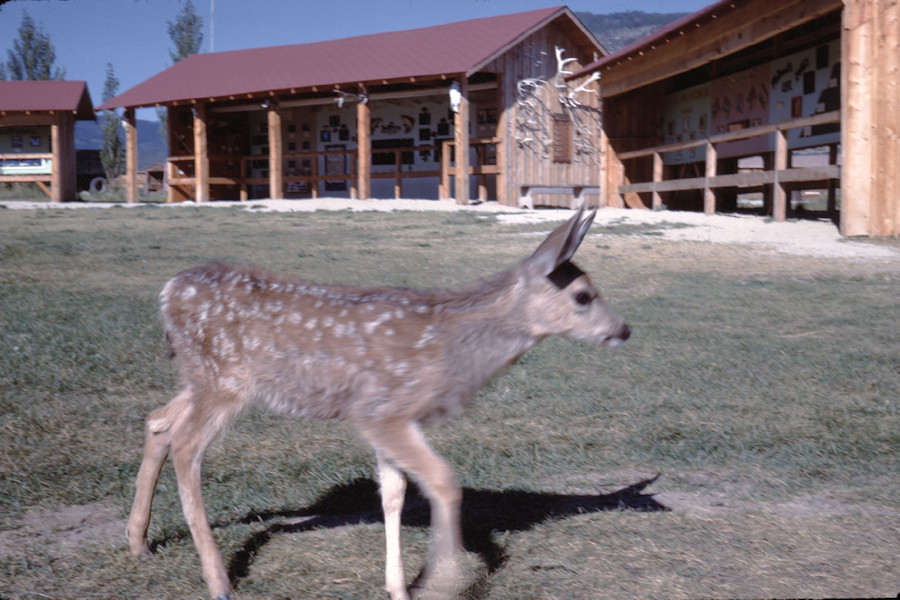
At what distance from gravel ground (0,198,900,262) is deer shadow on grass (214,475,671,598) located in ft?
34.3

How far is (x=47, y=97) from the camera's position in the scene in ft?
114

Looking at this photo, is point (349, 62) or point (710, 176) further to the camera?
point (349, 62)

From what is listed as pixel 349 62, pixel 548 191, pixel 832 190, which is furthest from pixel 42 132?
pixel 832 190

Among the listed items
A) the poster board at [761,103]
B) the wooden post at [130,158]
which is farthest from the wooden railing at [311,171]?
the poster board at [761,103]

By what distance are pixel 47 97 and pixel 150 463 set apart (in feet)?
112

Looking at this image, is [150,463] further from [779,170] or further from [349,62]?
[349,62]

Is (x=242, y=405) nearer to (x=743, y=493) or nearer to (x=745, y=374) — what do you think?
(x=743, y=493)

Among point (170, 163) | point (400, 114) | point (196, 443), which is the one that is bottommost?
point (196, 443)

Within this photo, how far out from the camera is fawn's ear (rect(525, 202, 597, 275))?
4207mm

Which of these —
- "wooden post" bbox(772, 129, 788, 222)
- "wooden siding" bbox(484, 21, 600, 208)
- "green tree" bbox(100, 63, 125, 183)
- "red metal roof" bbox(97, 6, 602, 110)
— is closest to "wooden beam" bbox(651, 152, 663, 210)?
"wooden post" bbox(772, 129, 788, 222)

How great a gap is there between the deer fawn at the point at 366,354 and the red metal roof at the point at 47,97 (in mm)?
32097

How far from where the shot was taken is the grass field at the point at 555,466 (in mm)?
4375

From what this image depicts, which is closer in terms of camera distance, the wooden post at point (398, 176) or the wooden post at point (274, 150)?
the wooden post at point (274, 150)

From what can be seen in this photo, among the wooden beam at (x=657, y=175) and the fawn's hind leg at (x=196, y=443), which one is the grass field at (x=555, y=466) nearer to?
the fawn's hind leg at (x=196, y=443)
